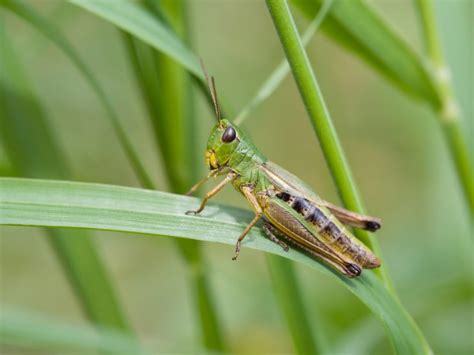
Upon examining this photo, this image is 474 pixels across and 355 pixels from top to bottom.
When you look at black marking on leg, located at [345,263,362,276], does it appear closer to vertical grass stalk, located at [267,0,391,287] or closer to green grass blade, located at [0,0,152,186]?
vertical grass stalk, located at [267,0,391,287]

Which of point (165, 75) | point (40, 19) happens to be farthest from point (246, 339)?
point (40, 19)

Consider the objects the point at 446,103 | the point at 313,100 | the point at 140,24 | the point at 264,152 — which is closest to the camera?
the point at 313,100

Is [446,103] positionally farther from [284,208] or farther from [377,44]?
[284,208]

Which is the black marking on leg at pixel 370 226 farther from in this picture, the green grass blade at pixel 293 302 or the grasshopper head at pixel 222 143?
the grasshopper head at pixel 222 143

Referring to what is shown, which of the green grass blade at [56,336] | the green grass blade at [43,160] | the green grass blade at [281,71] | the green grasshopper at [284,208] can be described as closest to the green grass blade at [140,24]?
the green grasshopper at [284,208]

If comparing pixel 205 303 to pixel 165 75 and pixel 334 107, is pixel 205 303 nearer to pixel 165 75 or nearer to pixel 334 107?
pixel 165 75

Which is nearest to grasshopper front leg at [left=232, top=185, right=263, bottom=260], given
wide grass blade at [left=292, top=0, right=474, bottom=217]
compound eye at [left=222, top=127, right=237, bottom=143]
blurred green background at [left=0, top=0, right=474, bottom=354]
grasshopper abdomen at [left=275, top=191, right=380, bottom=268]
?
grasshopper abdomen at [left=275, top=191, right=380, bottom=268]

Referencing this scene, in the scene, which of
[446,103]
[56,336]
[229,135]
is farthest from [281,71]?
[56,336]
